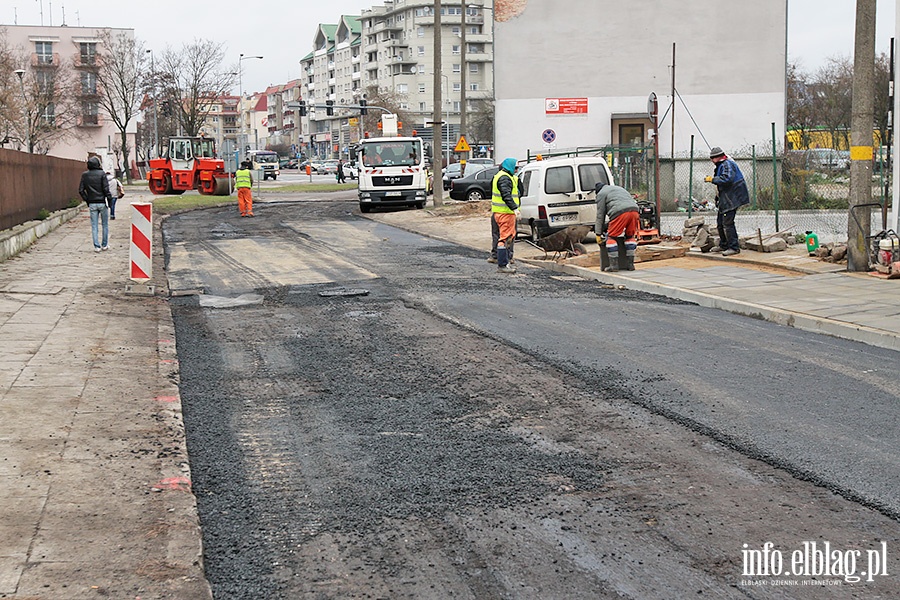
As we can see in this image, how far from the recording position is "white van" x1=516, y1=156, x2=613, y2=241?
2136cm

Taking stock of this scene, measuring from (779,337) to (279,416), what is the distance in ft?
18.5

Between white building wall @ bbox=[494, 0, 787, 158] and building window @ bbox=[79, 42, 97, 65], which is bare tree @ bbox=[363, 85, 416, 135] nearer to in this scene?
building window @ bbox=[79, 42, 97, 65]

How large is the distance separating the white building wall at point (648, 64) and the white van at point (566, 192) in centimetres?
2520

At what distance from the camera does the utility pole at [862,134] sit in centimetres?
1481

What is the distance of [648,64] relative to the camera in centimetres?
4594

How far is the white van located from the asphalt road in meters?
9.14

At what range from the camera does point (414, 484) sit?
567 cm

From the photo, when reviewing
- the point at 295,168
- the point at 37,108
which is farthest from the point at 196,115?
the point at 295,168

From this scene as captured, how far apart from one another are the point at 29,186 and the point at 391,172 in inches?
546

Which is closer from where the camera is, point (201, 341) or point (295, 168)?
point (201, 341)

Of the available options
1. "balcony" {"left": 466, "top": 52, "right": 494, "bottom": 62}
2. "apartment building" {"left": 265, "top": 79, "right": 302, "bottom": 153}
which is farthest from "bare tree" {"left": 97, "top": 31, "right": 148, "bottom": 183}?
"apartment building" {"left": 265, "top": 79, "right": 302, "bottom": 153}

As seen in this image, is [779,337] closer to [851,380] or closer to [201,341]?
[851,380]

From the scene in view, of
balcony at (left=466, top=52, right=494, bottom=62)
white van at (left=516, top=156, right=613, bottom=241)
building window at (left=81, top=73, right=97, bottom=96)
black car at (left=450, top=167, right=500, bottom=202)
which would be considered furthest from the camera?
balcony at (left=466, top=52, right=494, bottom=62)

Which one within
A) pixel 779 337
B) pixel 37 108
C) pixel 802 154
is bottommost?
pixel 779 337
